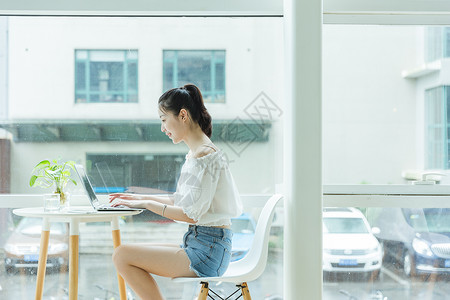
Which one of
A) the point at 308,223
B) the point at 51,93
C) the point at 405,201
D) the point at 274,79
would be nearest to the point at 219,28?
the point at 274,79

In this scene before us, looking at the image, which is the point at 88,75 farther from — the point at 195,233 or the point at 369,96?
the point at 369,96

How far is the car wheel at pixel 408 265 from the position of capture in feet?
10.1

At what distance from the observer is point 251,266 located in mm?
2438

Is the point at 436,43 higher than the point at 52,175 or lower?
higher

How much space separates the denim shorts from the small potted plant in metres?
0.87

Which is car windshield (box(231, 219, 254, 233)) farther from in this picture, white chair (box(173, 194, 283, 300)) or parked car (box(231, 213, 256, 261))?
white chair (box(173, 194, 283, 300))

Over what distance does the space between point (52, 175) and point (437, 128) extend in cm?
227

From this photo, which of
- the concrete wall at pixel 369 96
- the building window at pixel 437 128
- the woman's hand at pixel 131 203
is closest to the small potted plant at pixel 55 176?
the woman's hand at pixel 131 203

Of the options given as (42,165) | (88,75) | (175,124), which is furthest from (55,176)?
(175,124)

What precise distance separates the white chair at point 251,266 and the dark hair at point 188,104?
1.71 feet

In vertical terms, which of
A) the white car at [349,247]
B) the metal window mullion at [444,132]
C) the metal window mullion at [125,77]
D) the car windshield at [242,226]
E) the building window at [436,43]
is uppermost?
the building window at [436,43]

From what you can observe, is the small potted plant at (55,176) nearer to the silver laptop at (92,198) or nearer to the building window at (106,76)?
the silver laptop at (92,198)

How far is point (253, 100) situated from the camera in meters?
3.11

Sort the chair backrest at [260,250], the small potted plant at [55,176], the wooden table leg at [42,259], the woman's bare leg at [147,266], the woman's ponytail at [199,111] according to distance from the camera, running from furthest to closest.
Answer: the small potted plant at [55,176]
the wooden table leg at [42,259]
the woman's ponytail at [199,111]
the chair backrest at [260,250]
the woman's bare leg at [147,266]
